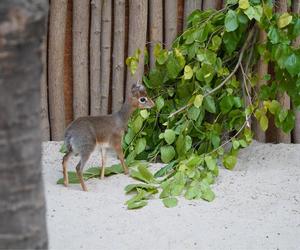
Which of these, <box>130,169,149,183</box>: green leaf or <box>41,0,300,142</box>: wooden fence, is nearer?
<box>130,169,149,183</box>: green leaf

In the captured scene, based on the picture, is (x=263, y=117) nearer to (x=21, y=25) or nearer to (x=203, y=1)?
(x=203, y=1)

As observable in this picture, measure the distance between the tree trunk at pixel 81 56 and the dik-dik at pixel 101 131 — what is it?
0.52 meters

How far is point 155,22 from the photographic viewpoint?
630cm

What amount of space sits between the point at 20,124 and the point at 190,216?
2.79m

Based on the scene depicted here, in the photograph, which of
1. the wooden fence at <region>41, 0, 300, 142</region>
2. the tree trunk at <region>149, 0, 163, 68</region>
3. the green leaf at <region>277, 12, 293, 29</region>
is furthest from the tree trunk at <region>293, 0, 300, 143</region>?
the tree trunk at <region>149, 0, 163, 68</region>

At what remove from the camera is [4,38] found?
79.7 inches

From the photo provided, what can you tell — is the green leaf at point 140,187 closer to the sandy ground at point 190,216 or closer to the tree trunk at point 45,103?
the sandy ground at point 190,216

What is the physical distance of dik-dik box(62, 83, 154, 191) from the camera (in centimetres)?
548

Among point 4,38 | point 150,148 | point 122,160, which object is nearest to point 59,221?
point 122,160

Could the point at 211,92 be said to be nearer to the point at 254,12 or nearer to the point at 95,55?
the point at 254,12

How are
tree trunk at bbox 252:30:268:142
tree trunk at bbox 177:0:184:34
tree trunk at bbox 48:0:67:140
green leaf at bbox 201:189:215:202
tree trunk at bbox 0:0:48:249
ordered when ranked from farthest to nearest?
1. tree trunk at bbox 177:0:184:34
2. tree trunk at bbox 48:0:67:140
3. tree trunk at bbox 252:30:268:142
4. green leaf at bbox 201:189:215:202
5. tree trunk at bbox 0:0:48:249

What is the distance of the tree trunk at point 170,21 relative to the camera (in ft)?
20.7

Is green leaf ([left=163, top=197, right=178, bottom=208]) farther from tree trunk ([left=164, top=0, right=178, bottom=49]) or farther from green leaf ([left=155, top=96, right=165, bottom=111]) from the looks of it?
tree trunk ([left=164, top=0, right=178, bottom=49])

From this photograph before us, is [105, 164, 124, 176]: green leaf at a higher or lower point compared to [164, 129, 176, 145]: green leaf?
lower
